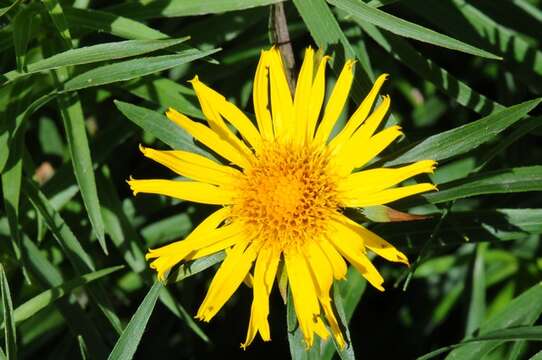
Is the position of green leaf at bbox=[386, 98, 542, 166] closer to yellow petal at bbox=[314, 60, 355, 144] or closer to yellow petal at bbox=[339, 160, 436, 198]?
yellow petal at bbox=[339, 160, 436, 198]

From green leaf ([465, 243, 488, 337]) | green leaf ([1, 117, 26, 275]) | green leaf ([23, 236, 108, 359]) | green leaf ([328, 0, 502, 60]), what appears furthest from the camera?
green leaf ([465, 243, 488, 337])

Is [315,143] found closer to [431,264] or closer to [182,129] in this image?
[182,129]

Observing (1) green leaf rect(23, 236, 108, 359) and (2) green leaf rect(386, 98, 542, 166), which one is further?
(1) green leaf rect(23, 236, 108, 359)

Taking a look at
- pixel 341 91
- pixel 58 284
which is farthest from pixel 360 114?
pixel 58 284

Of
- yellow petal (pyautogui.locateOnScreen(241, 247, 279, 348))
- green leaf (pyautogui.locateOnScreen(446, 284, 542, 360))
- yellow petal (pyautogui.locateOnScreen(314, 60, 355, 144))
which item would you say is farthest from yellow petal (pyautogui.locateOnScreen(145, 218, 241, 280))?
green leaf (pyautogui.locateOnScreen(446, 284, 542, 360))

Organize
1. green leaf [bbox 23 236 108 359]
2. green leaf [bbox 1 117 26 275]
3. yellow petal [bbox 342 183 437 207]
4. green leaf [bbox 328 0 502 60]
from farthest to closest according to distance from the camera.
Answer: green leaf [bbox 23 236 108 359] → green leaf [bbox 1 117 26 275] → green leaf [bbox 328 0 502 60] → yellow petal [bbox 342 183 437 207]

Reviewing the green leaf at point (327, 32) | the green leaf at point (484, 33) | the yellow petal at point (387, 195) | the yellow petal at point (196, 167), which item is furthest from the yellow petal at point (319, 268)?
the green leaf at point (484, 33)

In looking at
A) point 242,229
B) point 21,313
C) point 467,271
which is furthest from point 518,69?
point 21,313

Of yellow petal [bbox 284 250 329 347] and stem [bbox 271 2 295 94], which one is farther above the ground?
stem [bbox 271 2 295 94]
